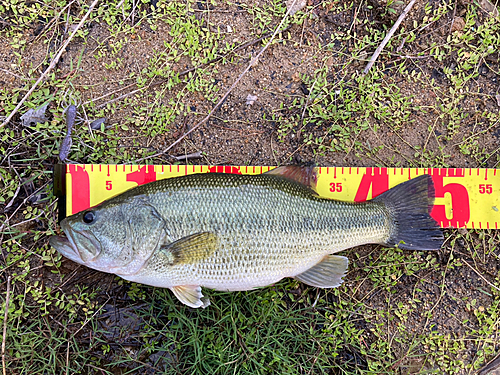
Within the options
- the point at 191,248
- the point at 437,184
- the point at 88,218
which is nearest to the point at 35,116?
the point at 88,218

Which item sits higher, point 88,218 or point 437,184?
point 437,184

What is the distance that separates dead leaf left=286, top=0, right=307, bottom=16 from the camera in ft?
11.1

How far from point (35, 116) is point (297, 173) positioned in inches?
98.5

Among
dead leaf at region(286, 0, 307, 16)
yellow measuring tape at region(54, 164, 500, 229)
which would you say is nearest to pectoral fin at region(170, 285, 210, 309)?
yellow measuring tape at region(54, 164, 500, 229)

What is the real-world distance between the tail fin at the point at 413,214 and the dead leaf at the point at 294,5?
2007mm

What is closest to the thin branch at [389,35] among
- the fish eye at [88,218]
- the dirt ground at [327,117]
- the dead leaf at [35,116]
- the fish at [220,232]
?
the dirt ground at [327,117]

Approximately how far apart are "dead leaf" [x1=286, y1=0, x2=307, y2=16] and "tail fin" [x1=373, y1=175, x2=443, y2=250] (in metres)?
2.01

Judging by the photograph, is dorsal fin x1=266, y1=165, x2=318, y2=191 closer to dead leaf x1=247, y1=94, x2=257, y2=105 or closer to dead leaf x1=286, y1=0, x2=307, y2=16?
dead leaf x1=247, y1=94, x2=257, y2=105

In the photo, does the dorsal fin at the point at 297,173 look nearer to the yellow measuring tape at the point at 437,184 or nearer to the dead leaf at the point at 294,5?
the yellow measuring tape at the point at 437,184

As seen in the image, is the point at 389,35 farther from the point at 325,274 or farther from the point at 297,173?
the point at 325,274

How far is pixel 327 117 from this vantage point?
11.0 feet

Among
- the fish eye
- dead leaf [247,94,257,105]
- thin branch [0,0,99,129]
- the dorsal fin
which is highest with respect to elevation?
thin branch [0,0,99,129]

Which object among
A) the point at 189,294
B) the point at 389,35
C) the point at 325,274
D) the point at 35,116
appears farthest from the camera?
the point at 389,35

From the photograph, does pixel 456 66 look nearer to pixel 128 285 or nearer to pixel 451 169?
pixel 451 169
